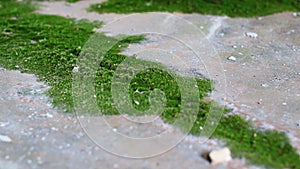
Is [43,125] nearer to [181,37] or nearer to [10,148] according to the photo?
[10,148]

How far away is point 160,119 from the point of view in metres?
2.91

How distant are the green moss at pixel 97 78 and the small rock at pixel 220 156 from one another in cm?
9

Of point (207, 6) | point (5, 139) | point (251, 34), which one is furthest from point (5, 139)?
point (207, 6)

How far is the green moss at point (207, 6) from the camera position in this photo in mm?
5293

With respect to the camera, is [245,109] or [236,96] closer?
[245,109]

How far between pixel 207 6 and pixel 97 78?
97.0 inches

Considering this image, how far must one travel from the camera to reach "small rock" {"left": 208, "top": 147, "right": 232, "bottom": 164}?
2.52 meters

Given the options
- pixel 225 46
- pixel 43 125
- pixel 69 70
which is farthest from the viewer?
pixel 225 46

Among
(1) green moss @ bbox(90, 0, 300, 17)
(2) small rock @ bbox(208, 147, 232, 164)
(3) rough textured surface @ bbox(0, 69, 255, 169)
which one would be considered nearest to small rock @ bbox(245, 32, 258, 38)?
(1) green moss @ bbox(90, 0, 300, 17)

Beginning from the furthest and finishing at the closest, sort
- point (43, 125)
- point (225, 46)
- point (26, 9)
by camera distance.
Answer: point (26, 9) → point (225, 46) → point (43, 125)

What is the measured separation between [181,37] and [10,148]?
2.35 meters

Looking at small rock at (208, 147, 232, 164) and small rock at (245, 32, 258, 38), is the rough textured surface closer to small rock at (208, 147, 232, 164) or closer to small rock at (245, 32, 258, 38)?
small rock at (208, 147, 232, 164)

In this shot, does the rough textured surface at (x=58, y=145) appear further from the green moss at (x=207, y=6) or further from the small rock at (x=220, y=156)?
the green moss at (x=207, y=6)

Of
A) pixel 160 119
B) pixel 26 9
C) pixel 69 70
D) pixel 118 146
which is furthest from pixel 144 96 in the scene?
pixel 26 9
